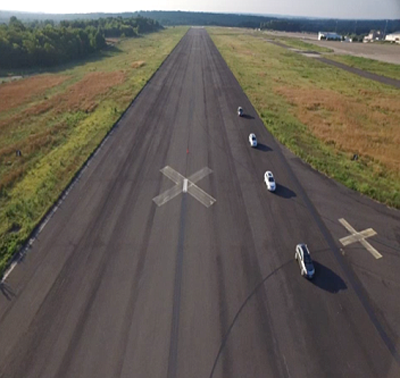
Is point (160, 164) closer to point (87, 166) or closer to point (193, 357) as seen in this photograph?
point (87, 166)

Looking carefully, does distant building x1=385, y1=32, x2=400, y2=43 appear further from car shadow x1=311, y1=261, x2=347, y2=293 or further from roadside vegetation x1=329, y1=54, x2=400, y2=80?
car shadow x1=311, y1=261, x2=347, y2=293

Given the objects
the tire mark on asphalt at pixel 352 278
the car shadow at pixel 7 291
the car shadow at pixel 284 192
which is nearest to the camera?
the tire mark on asphalt at pixel 352 278

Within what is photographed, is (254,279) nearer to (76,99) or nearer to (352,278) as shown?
(352,278)

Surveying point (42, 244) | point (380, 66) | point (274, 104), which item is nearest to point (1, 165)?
point (42, 244)

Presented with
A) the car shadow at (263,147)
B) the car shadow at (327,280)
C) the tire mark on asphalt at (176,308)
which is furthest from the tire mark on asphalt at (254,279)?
the car shadow at (263,147)

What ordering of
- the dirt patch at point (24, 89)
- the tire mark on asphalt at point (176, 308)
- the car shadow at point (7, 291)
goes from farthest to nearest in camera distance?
the dirt patch at point (24, 89)
the car shadow at point (7, 291)
the tire mark on asphalt at point (176, 308)

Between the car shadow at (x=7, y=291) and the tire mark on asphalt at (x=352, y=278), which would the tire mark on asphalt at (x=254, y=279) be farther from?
the car shadow at (x=7, y=291)
